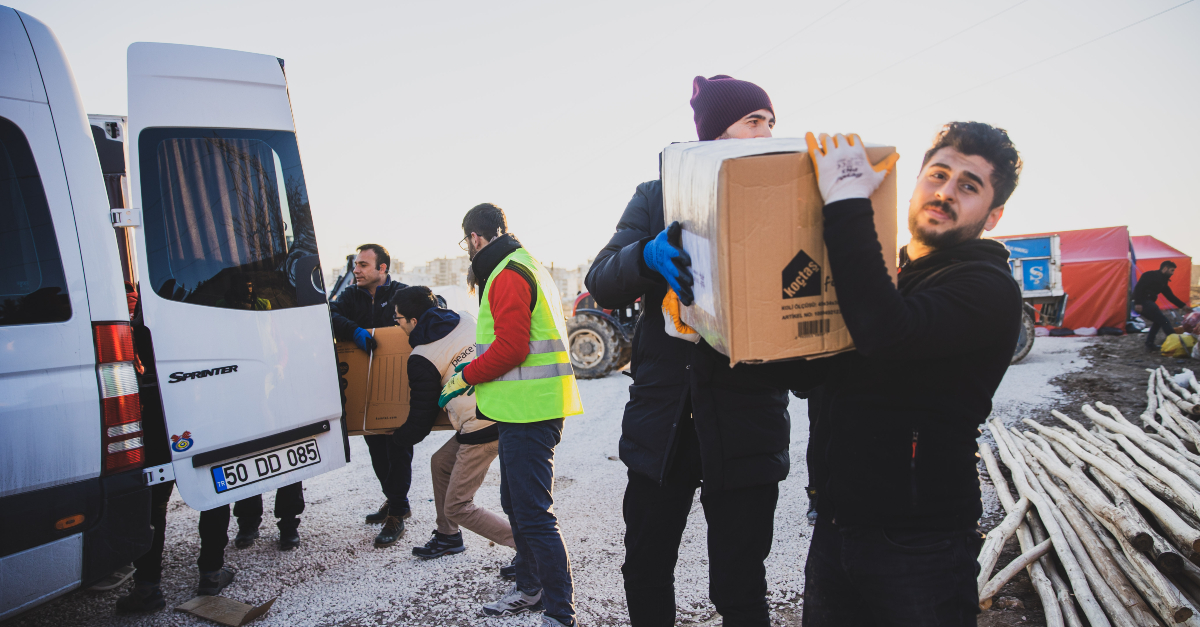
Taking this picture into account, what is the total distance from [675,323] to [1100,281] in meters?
19.7

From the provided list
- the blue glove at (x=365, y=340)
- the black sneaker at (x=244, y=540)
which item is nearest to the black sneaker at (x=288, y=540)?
the black sneaker at (x=244, y=540)

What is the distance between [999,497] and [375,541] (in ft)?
13.0

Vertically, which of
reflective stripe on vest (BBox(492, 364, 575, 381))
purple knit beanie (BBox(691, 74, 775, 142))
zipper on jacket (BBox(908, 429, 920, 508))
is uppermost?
purple knit beanie (BBox(691, 74, 775, 142))

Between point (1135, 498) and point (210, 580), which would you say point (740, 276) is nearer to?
point (1135, 498)

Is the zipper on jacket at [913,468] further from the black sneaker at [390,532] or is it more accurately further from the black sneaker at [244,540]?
the black sneaker at [244,540]

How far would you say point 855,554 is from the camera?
1443 mm

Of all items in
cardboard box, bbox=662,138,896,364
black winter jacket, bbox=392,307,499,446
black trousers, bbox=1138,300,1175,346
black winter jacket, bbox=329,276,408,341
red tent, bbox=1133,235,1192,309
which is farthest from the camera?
red tent, bbox=1133,235,1192,309

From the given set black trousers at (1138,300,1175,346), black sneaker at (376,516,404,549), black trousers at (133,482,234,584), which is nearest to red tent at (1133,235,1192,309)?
black trousers at (1138,300,1175,346)

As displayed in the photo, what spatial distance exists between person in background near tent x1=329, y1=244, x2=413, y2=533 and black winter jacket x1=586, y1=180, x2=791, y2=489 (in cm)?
250

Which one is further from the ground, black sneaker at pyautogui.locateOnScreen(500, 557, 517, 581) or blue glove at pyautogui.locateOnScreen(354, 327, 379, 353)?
blue glove at pyautogui.locateOnScreen(354, 327, 379, 353)

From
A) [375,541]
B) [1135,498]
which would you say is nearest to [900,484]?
[1135,498]

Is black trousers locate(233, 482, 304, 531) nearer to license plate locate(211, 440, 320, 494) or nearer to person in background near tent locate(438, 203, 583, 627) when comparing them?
license plate locate(211, 440, 320, 494)

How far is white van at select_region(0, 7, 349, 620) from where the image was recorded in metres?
2.27

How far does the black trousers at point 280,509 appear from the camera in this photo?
385 cm
